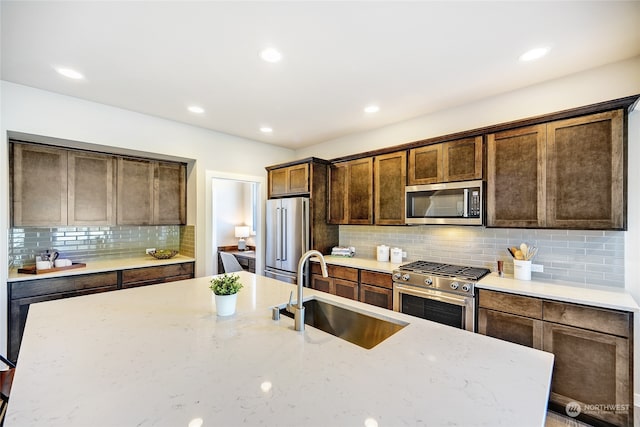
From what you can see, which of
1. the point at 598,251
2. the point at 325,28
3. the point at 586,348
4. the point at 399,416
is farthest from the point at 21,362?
the point at 598,251

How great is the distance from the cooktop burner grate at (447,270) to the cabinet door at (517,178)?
A: 0.50 m

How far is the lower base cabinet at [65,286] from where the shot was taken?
8.85 feet

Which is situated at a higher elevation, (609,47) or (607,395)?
(609,47)

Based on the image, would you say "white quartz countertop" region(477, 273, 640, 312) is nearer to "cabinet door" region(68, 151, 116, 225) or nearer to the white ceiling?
the white ceiling

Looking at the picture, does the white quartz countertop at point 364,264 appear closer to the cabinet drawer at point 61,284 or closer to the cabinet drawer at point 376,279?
the cabinet drawer at point 376,279

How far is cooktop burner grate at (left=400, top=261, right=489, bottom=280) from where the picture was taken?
105 inches

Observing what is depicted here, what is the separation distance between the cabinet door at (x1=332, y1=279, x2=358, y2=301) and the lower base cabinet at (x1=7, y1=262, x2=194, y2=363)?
206cm

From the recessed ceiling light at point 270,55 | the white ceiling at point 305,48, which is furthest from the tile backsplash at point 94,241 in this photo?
the recessed ceiling light at point 270,55

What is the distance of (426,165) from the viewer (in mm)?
3170

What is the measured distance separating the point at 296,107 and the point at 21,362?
290cm

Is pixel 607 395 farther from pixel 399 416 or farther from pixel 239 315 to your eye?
pixel 239 315

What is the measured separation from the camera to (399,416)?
0.83m

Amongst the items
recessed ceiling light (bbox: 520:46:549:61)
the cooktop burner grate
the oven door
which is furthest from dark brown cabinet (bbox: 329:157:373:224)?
recessed ceiling light (bbox: 520:46:549:61)

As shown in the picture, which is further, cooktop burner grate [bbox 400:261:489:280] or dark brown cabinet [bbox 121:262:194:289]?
dark brown cabinet [bbox 121:262:194:289]
